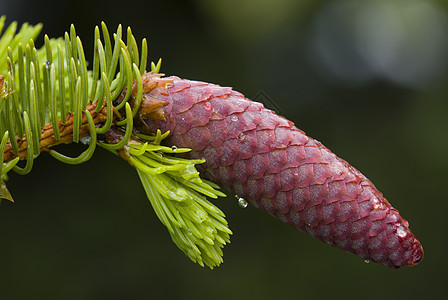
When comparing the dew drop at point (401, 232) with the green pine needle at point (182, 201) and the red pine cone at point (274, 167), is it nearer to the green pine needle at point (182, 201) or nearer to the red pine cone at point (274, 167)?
the red pine cone at point (274, 167)

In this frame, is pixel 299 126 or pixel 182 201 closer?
pixel 182 201

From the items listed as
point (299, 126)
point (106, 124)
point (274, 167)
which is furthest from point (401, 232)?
point (299, 126)

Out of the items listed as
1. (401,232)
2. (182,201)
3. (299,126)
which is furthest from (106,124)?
(299,126)

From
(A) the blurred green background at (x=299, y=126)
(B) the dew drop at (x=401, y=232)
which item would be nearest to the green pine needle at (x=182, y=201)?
(B) the dew drop at (x=401, y=232)

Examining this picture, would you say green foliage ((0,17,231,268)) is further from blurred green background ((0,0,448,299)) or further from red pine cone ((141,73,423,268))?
blurred green background ((0,0,448,299))

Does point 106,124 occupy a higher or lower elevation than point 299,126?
higher

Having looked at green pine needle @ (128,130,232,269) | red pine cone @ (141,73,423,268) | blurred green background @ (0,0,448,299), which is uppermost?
red pine cone @ (141,73,423,268)

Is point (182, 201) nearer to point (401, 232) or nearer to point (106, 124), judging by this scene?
point (106, 124)

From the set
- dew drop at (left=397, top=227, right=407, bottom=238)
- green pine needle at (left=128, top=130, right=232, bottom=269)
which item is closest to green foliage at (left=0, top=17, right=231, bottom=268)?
green pine needle at (left=128, top=130, right=232, bottom=269)
